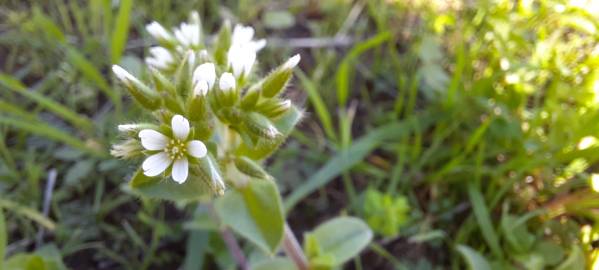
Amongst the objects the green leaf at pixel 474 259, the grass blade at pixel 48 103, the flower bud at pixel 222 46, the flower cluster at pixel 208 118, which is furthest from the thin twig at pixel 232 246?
the green leaf at pixel 474 259

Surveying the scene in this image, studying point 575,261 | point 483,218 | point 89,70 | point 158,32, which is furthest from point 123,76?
point 575,261

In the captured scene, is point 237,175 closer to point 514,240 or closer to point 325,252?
point 325,252

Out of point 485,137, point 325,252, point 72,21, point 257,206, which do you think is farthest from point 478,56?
point 72,21

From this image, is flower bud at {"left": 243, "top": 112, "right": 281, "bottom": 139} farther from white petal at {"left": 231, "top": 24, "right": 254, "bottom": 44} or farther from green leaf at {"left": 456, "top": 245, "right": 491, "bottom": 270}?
green leaf at {"left": 456, "top": 245, "right": 491, "bottom": 270}

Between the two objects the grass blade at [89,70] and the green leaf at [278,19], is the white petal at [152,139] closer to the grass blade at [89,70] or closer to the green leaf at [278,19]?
the grass blade at [89,70]

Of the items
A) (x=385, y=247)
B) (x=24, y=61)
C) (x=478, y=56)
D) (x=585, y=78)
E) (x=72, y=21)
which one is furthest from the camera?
(x=72, y=21)

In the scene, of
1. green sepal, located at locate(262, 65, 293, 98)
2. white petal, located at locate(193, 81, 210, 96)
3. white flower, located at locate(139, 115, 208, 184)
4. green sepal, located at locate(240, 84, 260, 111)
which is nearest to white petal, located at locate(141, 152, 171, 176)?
white flower, located at locate(139, 115, 208, 184)
